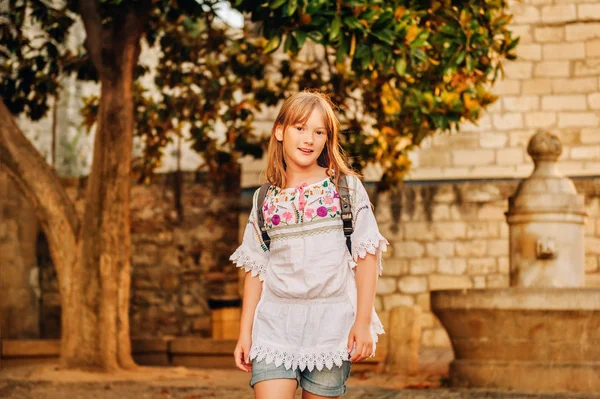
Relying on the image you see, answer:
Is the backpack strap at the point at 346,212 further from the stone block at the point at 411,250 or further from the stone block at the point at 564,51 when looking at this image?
the stone block at the point at 564,51

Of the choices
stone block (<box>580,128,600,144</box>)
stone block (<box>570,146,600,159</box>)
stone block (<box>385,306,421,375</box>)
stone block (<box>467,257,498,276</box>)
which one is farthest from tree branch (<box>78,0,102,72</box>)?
stone block (<box>580,128,600,144</box>)

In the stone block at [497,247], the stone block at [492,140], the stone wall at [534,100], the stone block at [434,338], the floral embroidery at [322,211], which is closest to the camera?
the floral embroidery at [322,211]

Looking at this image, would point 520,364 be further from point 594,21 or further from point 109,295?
point 594,21

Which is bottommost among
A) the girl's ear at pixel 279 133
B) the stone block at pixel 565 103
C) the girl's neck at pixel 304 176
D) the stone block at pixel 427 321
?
the stone block at pixel 427 321

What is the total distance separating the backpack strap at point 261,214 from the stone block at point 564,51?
40.9 ft

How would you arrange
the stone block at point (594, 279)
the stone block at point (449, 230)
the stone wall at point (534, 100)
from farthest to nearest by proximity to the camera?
the stone wall at point (534, 100) → the stone block at point (449, 230) → the stone block at point (594, 279)

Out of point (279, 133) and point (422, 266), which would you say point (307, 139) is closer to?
point (279, 133)

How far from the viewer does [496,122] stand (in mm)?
15797

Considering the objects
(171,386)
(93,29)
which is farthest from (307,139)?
(93,29)

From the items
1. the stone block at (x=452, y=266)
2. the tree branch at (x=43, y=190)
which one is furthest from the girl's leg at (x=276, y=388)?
the stone block at (x=452, y=266)

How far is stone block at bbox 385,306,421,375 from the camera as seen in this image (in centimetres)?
1089

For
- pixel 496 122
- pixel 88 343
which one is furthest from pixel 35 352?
pixel 496 122

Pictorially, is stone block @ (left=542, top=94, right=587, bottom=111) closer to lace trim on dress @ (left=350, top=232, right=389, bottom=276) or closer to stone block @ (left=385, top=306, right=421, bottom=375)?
stone block @ (left=385, top=306, right=421, bottom=375)

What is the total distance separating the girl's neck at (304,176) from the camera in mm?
3930
